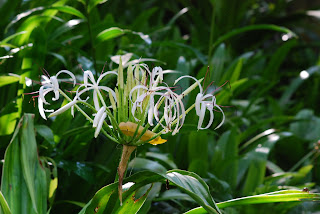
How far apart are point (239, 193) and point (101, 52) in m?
0.63

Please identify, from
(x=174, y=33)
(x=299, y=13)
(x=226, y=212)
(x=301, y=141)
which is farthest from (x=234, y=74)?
(x=299, y=13)

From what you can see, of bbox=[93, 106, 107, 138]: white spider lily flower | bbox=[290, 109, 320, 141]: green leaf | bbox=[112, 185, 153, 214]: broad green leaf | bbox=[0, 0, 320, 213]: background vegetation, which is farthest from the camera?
bbox=[290, 109, 320, 141]: green leaf

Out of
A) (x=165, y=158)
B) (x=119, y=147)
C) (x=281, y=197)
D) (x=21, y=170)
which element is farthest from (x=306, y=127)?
(x=21, y=170)

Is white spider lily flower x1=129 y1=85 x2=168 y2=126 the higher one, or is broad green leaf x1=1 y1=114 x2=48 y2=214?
white spider lily flower x1=129 y1=85 x2=168 y2=126

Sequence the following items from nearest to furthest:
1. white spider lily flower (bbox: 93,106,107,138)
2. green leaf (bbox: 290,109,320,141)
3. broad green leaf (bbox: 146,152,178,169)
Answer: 1. white spider lily flower (bbox: 93,106,107,138)
2. broad green leaf (bbox: 146,152,178,169)
3. green leaf (bbox: 290,109,320,141)

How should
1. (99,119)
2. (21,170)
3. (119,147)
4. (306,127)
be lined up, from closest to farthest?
(99,119), (21,170), (119,147), (306,127)

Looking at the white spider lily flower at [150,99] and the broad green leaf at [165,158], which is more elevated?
the white spider lily flower at [150,99]

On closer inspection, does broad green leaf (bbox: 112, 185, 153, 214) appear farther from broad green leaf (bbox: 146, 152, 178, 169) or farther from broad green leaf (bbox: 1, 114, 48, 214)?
broad green leaf (bbox: 146, 152, 178, 169)

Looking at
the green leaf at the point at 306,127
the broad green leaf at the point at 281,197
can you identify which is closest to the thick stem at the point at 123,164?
the broad green leaf at the point at 281,197

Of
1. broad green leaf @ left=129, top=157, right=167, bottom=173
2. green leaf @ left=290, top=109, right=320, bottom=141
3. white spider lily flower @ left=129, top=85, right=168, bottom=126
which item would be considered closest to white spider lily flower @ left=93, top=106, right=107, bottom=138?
white spider lily flower @ left=129, top=85, right=168, bottom=126

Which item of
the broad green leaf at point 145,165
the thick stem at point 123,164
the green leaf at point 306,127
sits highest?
the thick stem at point 123,164

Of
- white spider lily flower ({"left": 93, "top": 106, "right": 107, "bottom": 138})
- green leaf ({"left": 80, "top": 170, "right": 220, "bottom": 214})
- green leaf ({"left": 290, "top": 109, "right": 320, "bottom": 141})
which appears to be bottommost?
green leaf ({"left": 290, "top": 109, "right": 320, "bottom": 141})

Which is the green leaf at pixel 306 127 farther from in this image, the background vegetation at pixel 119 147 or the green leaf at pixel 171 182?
the green leaf at pixel 171 182

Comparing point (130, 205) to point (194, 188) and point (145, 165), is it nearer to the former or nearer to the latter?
point (194, 188)
